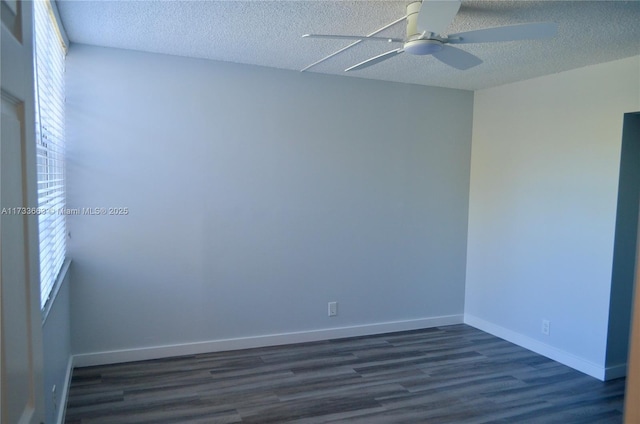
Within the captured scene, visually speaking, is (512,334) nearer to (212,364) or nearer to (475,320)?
(475,320)

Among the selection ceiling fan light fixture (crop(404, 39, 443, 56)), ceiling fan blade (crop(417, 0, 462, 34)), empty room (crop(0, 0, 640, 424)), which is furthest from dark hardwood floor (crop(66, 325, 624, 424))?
ceiling fan blade (crop(417, 0, 462, 34))

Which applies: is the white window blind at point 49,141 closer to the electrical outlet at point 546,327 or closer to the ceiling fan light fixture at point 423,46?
the ceiling fan light fixture at point 423,46

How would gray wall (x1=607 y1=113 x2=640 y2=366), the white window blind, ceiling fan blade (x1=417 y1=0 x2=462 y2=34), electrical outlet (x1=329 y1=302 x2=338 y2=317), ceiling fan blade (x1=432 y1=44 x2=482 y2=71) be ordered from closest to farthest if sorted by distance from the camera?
ceiling fan blade (x1=417 y1=0 x2=462 y2=34), the white window blind, ceiling fan blade (x1=432 y1=44 x2=482 y2=71), gray wall (x1=607 y1=113 x2=640 y2=366), electrical outlet (x1=329 y1=302 x2=338 y2=317)

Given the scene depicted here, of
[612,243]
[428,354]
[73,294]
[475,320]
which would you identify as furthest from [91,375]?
[612,243]

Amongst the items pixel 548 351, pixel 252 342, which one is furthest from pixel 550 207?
pixel 252 342

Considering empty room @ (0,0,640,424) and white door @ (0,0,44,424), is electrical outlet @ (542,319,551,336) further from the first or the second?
white door @ (0,0,44,424)

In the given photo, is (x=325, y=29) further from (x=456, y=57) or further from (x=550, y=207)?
(x=550, y=207)

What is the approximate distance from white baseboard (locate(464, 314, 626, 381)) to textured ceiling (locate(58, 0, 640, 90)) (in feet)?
7.97

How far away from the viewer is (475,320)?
16.3 ft

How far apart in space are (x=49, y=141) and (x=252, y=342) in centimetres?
238

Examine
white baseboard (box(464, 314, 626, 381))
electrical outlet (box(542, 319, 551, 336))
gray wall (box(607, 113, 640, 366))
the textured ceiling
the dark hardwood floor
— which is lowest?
the dark hardwood floor

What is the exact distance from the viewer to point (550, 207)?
409 centimetres

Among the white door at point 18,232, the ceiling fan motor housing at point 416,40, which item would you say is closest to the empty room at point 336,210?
the ceiling fan motor housing at point 416,40

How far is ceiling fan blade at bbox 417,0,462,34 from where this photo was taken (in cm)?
206
